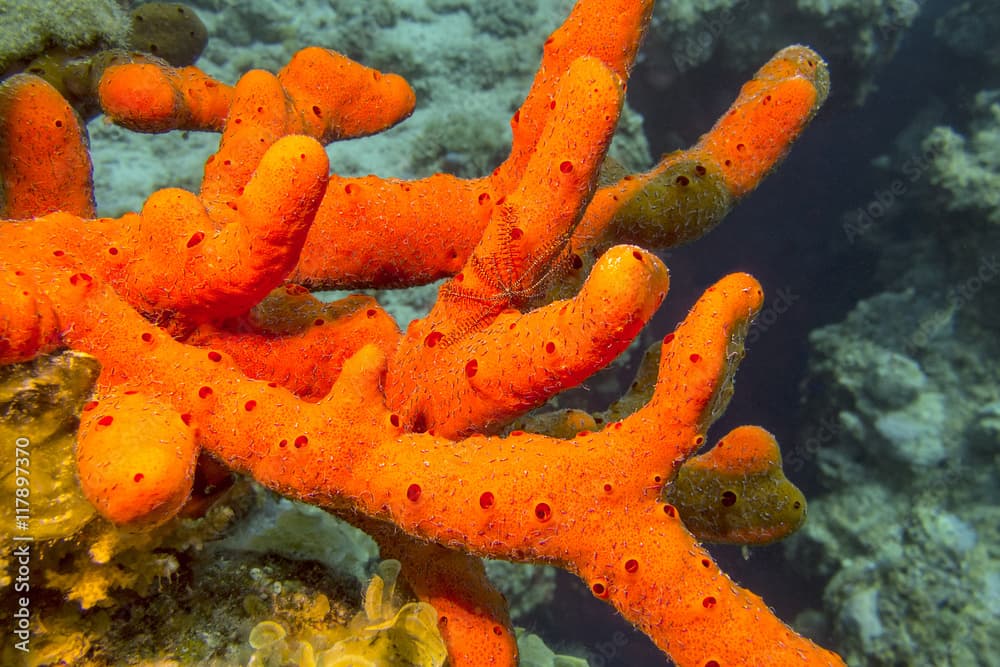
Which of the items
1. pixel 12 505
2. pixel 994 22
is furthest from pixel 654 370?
pixel 994 22

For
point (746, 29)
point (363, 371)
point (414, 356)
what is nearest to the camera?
point (363, 371)

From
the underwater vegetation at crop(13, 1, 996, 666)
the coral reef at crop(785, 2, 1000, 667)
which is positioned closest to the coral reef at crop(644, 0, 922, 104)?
the coral reef at crop(785, 2, 1000, 667)

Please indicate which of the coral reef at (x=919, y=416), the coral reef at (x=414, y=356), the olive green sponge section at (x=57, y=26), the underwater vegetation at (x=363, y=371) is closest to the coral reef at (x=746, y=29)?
the coral reef at (x=919, y=416)

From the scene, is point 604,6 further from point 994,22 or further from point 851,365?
point 994,22

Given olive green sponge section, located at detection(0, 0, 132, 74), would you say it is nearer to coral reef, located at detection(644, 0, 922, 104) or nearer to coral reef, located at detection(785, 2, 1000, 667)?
coral reef, located at detection(644, 0, 922, 104)

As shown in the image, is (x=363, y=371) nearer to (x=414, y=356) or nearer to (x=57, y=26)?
(x=414, y=356)

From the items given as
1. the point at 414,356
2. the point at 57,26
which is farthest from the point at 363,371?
the point at 57,26
